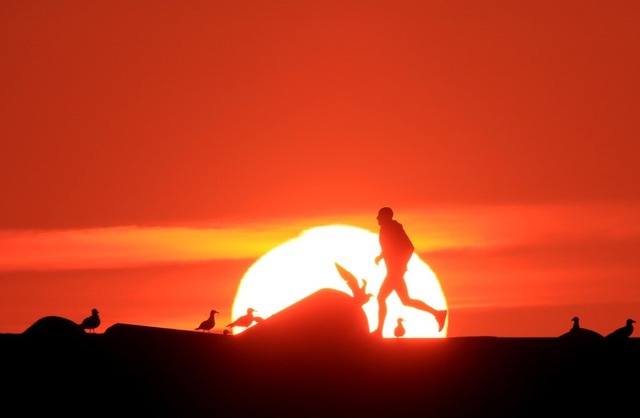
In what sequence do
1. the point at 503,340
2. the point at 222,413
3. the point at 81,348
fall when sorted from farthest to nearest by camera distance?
the point at 503,340, the point at 222,413, the point at 81,348

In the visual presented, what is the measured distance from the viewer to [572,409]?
23312mm

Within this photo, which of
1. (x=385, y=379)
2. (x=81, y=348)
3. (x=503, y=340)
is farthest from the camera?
(x=503, y=340)

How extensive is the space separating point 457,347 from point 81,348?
659 cm

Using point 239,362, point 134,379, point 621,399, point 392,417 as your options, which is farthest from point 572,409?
point 134,379

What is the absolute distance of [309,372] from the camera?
73.9ft

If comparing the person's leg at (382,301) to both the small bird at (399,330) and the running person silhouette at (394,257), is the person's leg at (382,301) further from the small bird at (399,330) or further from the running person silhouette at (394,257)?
the small bird at (399,330)

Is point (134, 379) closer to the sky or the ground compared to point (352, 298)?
closer to the ground

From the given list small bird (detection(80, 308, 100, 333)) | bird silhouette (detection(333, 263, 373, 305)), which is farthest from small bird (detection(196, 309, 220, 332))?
bird silhouette (detection(333, 263, 373, 305))

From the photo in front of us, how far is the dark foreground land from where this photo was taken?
2012 cm

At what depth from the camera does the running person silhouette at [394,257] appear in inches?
1027

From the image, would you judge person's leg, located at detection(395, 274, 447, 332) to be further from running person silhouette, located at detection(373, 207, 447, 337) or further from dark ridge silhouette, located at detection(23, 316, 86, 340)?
dark ridge silhouette, located at detection(23, 316, 86, 340)

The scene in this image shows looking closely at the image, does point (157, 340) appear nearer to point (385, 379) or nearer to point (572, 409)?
point (385, 379)

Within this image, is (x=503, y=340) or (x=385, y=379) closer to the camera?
(x=385, y=379)

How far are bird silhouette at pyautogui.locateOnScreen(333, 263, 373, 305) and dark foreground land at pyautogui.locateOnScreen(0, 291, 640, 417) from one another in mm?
284
